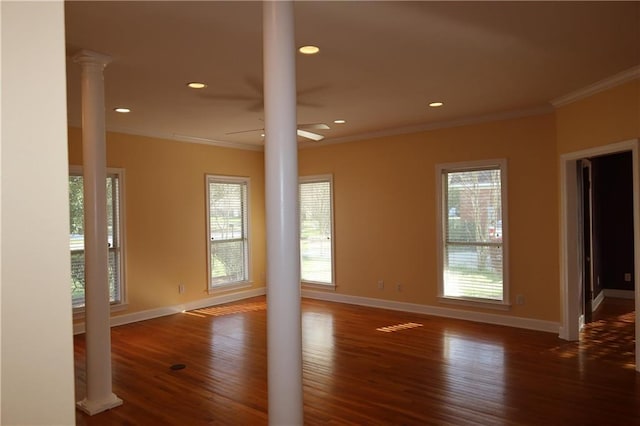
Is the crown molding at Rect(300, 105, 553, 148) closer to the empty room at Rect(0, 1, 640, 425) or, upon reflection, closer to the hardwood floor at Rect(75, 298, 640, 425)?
the empty room at Rect(0, 1, 640, 425)

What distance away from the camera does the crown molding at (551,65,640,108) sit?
418 cm

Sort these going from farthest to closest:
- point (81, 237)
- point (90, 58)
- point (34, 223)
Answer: point (81, 237) → point (90, 58) → point (34, 223)

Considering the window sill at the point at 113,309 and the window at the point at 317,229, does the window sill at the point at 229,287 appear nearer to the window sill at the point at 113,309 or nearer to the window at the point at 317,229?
the window at the point at 317,229

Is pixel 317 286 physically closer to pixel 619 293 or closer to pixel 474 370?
pixel 474 370

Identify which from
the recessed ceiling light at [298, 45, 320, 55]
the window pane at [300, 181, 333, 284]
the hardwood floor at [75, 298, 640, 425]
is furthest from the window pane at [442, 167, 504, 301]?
the recessed ceiling light at [298, 45, 320, 55]

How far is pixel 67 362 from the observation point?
4.77 feet

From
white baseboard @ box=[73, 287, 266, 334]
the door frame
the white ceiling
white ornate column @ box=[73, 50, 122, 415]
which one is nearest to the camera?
the white ceiling

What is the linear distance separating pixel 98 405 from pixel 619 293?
7709 mm

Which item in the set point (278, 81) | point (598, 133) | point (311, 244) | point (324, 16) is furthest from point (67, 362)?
point (311, 244)

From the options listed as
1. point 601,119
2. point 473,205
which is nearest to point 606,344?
point 473,205

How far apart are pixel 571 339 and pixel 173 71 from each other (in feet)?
16.1

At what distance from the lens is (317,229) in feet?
26.3

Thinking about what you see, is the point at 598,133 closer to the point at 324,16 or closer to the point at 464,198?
the point at 464,198

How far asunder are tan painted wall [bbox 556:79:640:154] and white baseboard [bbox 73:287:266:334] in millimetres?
5272
